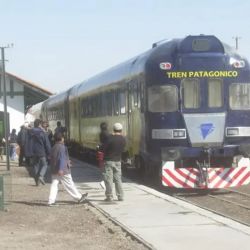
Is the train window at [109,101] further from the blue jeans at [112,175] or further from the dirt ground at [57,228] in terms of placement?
the blue jeans at [112,175]

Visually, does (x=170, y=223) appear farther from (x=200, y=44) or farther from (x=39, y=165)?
(x=39, y=165)

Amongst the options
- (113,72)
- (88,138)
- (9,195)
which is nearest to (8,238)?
(9,195)

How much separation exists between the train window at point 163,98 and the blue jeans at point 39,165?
3.37 m

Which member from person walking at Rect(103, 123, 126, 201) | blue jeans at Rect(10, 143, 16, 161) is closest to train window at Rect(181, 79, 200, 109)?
person walking at Rect(103, 123, 126, 201)

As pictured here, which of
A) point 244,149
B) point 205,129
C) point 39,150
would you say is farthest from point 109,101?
point 244,149

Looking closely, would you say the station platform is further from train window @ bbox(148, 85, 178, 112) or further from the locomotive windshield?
the locomotive windshield

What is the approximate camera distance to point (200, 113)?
52.1 ft

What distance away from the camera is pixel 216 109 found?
1595 centimetres

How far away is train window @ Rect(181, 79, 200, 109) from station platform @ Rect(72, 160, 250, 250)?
7.32 ft

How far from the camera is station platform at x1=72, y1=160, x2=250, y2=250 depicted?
8.98 m

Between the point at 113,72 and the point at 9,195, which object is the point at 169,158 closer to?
the point at 9,195

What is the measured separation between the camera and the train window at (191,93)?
15.9 meters

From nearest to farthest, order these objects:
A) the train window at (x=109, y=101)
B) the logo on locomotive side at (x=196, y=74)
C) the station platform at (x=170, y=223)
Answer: the station platform at (x=170, y=223), the logo on locomotive side at (x=196, y=74), the train window at (x=109, y=101)

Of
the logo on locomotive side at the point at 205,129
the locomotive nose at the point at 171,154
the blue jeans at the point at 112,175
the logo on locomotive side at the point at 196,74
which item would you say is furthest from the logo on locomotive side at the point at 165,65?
the blue jeans at the point at 112,175
